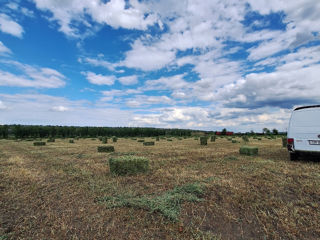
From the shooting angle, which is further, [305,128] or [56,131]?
[56,131]

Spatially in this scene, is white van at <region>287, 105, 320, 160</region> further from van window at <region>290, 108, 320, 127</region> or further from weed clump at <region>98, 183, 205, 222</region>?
weed clump at <region>98, 183, 205, 222</region>

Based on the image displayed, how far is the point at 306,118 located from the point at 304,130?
59 cm

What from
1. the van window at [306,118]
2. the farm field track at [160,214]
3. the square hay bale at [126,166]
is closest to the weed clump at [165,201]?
the farm field track at [160,214]

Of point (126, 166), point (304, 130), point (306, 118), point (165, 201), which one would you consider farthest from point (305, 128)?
point (126, 166)

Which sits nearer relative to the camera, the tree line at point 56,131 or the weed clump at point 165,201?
the weed clump at point 165,201

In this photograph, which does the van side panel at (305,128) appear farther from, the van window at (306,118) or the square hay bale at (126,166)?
the square hay bale at (126,166)

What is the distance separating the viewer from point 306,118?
28.7 ft

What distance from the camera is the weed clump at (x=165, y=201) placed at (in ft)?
12.9

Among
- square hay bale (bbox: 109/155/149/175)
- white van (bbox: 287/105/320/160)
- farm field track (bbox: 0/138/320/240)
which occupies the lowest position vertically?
farm field track (bbox: 0/138/320/240)

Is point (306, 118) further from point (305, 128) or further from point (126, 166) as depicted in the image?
point (126, 166)

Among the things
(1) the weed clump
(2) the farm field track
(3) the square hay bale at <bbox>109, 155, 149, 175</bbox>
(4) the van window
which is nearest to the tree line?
(3) the square hay bale at <bbox>109, 155, 149, 175</bbox>

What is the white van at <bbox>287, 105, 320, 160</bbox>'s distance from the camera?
8.35 m

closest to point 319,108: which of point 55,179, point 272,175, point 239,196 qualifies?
point 272,175

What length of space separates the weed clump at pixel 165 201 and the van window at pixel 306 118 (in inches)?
273
